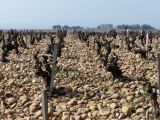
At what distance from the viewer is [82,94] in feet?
48.3

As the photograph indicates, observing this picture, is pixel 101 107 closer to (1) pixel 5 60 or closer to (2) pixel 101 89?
(2) pixel 101 89

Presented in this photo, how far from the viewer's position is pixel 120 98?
44.8 feet

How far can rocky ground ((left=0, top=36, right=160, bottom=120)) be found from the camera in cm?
1220

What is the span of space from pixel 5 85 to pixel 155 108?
7618mm

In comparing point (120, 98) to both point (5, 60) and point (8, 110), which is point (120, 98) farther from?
point (5, 60)

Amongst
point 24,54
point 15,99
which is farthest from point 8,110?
point 24,54

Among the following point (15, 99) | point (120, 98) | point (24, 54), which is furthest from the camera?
point (24, 54)

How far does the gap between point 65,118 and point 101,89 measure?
3434 mm

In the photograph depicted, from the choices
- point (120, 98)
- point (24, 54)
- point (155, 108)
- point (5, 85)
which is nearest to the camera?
point (155, 108)

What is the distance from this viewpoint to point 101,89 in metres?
15.2

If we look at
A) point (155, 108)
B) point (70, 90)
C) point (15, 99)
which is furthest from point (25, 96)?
point (155, 108)

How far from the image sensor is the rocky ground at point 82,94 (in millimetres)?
12203

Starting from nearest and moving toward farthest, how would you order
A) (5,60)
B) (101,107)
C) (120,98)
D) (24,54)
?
(101,107), (120,98), (5,60), (24,54)

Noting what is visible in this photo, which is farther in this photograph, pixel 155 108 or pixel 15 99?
pixel 15 99
